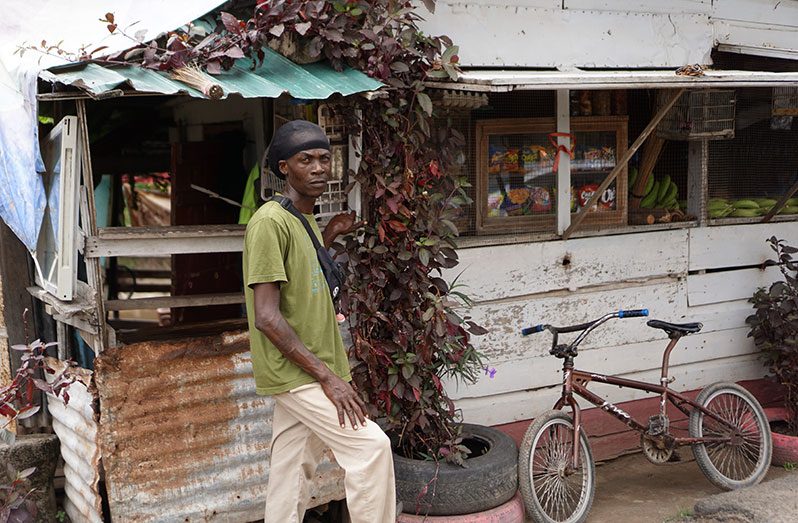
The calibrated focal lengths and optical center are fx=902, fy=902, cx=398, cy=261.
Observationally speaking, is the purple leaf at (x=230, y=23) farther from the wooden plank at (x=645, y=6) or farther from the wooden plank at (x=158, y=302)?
the wooden plank at (x=645, y=6)

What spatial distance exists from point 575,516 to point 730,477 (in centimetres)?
140

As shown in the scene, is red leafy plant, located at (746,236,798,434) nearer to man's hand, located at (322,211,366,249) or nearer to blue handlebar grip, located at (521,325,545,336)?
blue handlebar grip, located at (521,325,545,336)

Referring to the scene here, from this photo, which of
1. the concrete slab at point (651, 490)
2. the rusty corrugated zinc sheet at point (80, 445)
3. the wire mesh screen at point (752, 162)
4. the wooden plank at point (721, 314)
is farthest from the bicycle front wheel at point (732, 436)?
the rusty corrugated zinc sheet at point (80, 445)

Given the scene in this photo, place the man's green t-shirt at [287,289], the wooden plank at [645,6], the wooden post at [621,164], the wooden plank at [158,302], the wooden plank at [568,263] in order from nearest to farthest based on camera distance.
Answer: the man's green t-shirt at [287,289] → the wooden plank at [158,302] → the wooden post at [621,164] → the wooden plank at [568,263] → the wooden plank at [645,6]

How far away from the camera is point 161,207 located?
1258 centimetres

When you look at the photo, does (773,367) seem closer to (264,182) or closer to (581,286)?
(581,286)

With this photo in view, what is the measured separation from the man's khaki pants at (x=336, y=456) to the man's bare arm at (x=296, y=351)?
5 cm

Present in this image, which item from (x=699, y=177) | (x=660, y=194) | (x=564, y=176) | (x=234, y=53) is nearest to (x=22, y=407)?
(x=234, y=53)

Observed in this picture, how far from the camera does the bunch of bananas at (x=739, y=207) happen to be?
679cm

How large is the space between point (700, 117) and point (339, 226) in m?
3.07

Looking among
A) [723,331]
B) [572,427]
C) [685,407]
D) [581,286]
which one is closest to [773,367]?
[723,331]

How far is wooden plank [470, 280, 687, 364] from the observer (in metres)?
5.84

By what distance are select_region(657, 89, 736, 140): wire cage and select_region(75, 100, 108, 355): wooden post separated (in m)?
3.96

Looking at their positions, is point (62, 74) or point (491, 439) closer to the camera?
point (62, 74)
